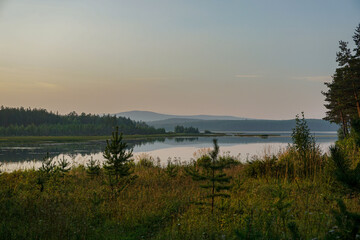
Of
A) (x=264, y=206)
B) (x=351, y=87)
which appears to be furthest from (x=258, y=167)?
(x=351, y=87)

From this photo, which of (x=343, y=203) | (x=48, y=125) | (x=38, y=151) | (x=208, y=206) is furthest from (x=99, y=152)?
(x=48, y=125)

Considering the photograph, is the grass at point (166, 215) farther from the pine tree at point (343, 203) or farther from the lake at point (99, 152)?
the lake at point (99, 152)

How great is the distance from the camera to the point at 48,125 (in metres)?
109

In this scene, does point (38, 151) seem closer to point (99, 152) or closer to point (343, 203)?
point (99, 152)

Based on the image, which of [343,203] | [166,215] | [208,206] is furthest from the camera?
[208,206]

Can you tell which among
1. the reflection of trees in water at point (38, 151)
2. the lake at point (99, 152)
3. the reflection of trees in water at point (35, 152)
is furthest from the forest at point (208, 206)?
the reflection of trees in water at point (35, 152)

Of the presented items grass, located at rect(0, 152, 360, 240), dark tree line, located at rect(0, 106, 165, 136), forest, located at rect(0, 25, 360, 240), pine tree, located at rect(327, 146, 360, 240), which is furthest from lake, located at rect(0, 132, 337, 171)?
dark tree line, located at rect(0, 106, 165, 136)

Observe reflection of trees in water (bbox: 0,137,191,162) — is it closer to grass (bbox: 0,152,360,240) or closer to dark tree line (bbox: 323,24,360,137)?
grass (bbox: 0,152,360,240)

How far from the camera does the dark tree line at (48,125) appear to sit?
94444 millimetres

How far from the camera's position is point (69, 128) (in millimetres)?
103875

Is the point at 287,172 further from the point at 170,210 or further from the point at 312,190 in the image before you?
the point at 170,210

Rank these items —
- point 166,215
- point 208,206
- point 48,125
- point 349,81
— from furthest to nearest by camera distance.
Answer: point 48,125 < point 349,81 < point 208,206 < point 166,215

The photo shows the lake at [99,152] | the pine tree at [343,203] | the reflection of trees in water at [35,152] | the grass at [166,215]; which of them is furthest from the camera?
the reflection of trees in water at [35,152]

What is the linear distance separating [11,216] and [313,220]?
814cm
